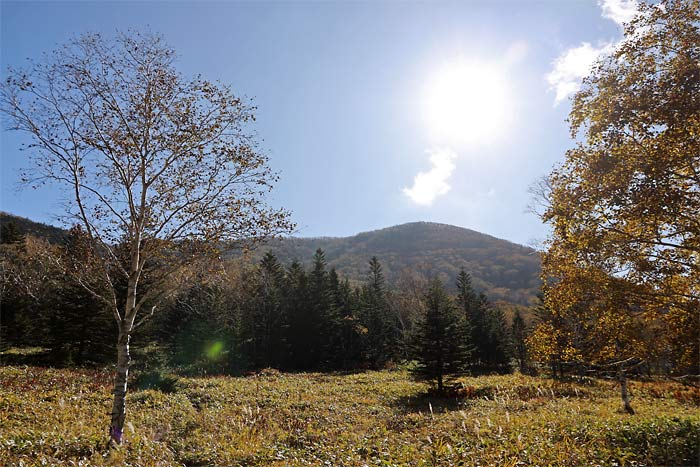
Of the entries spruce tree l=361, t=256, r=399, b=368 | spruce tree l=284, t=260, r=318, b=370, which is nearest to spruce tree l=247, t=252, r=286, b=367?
spruce tree l=284, t=260, r=318, b=370

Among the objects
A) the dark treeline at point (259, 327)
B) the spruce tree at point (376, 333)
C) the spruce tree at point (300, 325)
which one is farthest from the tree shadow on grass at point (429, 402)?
the spruce tree at point (300, 325)

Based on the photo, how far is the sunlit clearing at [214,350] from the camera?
119 feet

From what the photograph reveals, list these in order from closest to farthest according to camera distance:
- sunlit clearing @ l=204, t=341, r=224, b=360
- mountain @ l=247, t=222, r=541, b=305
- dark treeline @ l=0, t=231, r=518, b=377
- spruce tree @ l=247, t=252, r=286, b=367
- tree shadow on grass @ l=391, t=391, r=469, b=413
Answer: tree shadow on grass @ l=391, t=391, r=469, b=413, dark treeline @ l=0, t=231, r=518, b=377, sunlit clearing @ l=204, t=341, r=224, b=360, spruce tree @ l=247, t=252, r=286, b=367, mountain @ l=247, t=222, r=541, b=305

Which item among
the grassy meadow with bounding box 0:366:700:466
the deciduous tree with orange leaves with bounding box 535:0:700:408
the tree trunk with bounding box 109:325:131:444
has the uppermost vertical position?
the deciduous tree with orange leaves with bounding box 535:0:700:408

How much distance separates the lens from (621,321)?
8859mm

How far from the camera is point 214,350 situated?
37.1 meters

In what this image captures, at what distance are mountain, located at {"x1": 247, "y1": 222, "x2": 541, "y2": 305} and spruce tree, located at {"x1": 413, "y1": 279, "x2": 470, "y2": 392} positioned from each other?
65755mm

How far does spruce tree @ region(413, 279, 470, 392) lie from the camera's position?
21862mm

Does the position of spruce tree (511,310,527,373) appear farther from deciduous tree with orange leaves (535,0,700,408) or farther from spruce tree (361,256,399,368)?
deciduous tree with orange leaves (535,0,700,408)

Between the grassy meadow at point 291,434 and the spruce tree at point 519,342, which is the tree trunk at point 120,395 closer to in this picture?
the grassy meadow at point 291,434

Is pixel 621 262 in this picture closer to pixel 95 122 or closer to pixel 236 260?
pixel 236 260

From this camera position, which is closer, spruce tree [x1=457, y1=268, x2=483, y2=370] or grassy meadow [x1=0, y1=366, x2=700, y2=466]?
grassy meadow [x1=0, y1=366, x2=700, y2=466]

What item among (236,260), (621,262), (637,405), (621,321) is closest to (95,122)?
(236,260)

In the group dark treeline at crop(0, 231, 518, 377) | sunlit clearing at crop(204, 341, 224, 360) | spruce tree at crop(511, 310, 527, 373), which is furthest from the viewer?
spruce tree at crop(511, 310, 527, 373)
